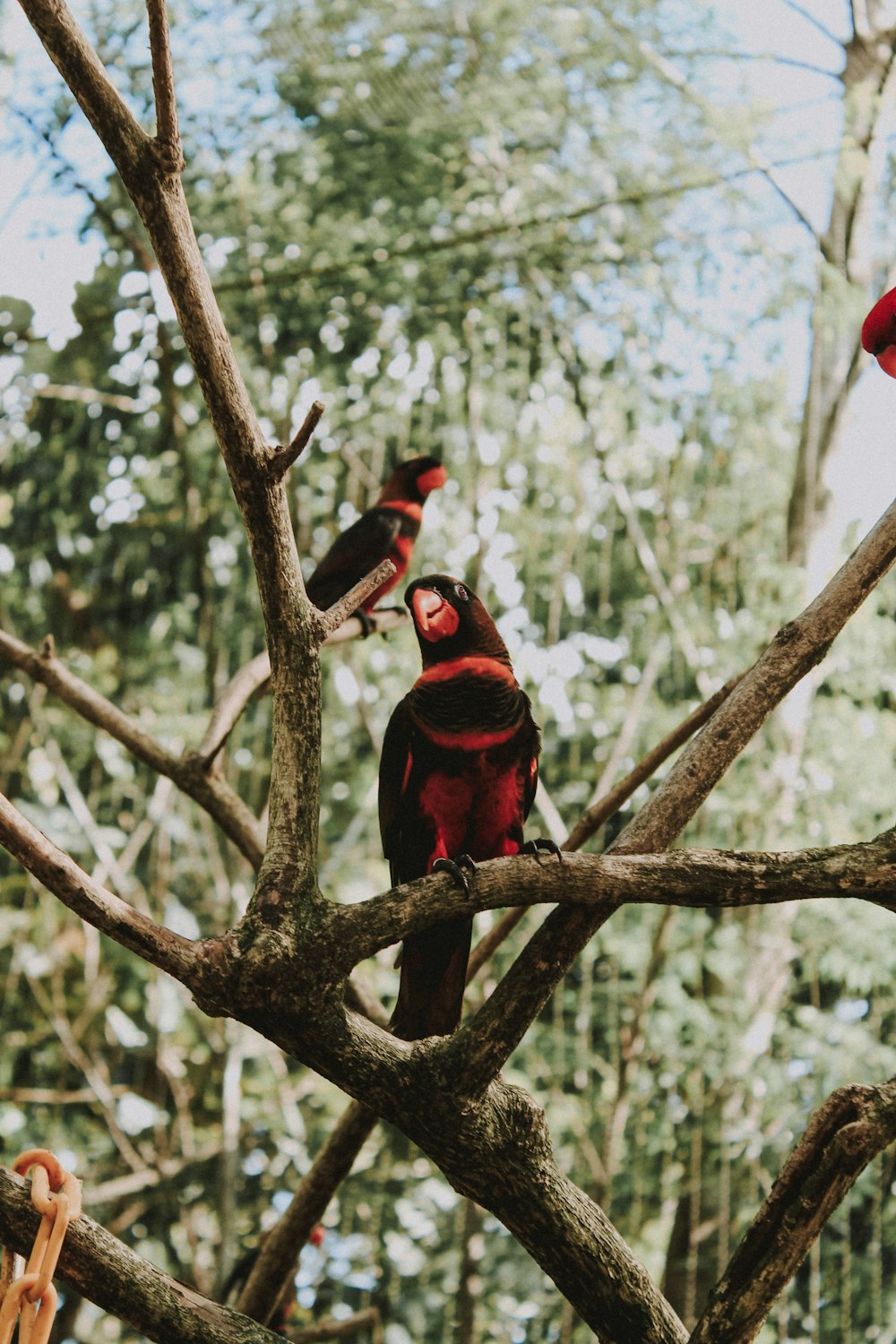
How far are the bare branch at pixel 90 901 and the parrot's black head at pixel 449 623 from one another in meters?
0.90

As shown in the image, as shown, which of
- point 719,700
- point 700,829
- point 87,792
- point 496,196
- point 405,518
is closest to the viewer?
point 719,700

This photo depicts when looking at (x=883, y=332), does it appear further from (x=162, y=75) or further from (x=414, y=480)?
(x=162, y=75)

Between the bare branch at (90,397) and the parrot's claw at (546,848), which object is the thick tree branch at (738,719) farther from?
the bare branch at (90,397)

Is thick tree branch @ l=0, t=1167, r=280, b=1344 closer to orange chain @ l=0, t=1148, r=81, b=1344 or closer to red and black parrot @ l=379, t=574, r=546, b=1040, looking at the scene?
orange chain @ l=0, t=1148, r=81, b=1344

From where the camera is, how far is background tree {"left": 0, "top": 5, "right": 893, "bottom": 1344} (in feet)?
12.6

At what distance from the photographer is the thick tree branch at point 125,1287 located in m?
1.14

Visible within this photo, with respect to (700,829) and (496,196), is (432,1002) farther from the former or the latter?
(496,196)

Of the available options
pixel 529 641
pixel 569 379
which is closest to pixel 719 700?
pixel 529 641

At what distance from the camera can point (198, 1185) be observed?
414 centimetres

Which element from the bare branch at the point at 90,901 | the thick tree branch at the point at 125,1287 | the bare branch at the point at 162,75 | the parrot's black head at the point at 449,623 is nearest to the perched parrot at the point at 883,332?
the parrot's black head at the point at 449,623

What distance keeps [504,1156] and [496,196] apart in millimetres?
3682

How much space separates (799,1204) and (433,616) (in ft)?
3.63

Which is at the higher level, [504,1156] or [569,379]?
[569,379]

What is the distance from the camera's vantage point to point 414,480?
3.52m
